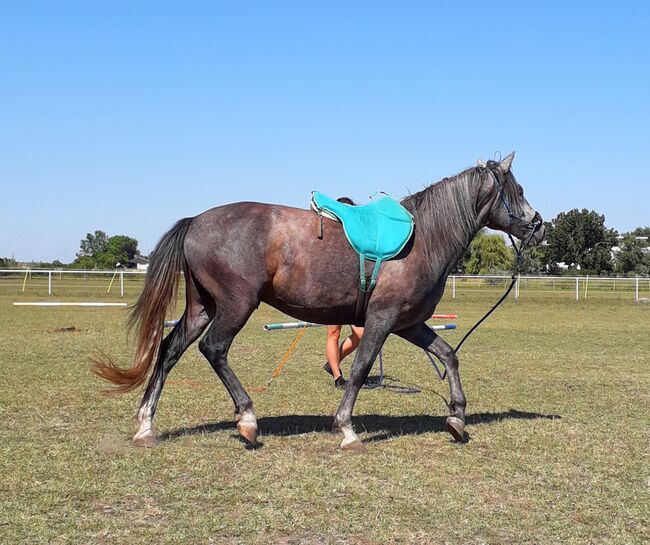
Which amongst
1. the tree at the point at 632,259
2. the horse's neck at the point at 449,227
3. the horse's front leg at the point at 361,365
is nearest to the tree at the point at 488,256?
the tree at the point at 632,259

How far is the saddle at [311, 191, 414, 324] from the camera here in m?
6.25

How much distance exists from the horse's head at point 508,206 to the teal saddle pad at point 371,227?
829mm

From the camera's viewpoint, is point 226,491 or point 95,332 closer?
point 226,491

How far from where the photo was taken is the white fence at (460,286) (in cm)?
3678

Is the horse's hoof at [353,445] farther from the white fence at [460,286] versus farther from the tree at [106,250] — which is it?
the tree at [106,250]

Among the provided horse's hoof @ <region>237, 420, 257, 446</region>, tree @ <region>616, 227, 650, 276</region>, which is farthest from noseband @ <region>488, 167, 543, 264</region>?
tree @ <region>616, 227, 650, 276</region>

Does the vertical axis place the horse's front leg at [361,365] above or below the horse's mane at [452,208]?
below

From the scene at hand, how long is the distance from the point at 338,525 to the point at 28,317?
19.2m

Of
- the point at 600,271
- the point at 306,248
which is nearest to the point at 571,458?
the point at 306,248

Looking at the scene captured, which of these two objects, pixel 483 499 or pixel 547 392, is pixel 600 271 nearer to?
pixel 547 392

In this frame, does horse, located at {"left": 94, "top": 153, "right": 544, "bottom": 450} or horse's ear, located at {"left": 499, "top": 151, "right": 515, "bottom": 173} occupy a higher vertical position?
horse's ear, located at {"left": 499, "top": 151, "right": 515, "bottom": 173}

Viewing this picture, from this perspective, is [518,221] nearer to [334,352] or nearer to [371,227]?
[371,227]

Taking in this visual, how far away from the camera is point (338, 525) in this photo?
4262mm

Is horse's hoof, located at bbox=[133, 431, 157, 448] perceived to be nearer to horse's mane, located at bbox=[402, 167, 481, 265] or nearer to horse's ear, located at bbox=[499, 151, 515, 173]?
horse's mane, located at bbox=[402, 167, 481, 265]
